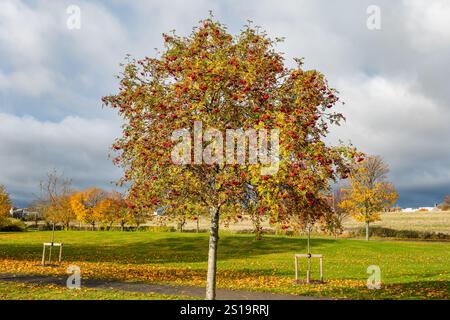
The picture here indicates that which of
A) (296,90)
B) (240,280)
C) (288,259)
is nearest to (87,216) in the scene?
(288,259)

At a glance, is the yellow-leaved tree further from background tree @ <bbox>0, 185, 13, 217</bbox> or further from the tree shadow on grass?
the tree shadow on grass

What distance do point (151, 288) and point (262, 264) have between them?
1610 cm

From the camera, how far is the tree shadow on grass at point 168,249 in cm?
3569

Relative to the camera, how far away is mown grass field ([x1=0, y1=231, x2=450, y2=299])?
2008 cm

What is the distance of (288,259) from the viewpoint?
36.6m

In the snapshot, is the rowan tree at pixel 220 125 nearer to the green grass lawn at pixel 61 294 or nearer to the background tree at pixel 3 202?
the green grass lawn at pixel 61 294

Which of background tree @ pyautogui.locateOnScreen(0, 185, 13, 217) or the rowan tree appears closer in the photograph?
the rowan tree

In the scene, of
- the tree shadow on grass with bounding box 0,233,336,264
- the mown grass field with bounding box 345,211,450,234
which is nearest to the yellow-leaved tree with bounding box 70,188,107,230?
the tree shadow on grass with bounding box 0,233,336,264

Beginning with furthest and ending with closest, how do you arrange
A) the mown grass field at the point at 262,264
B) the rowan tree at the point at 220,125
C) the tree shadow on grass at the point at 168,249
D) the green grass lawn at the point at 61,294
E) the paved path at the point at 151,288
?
the tree shadow on grass at the point at 168,249 → the mown grass field at the point at 262,264 → the paved path at the point at 151,288 → the green grass lawn at the point at 61,294 → the rowan tree at the point at 220,125

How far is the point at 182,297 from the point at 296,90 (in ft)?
29.4

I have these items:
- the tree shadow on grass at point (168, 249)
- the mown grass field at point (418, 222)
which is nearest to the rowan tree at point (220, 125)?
the tree shadow on grass at point (168, 249)

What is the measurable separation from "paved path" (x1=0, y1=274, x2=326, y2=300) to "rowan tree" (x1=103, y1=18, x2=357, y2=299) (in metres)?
A: 3.47

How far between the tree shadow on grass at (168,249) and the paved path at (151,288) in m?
13.4

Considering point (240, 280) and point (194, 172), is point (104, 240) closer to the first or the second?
point (240, 280)
